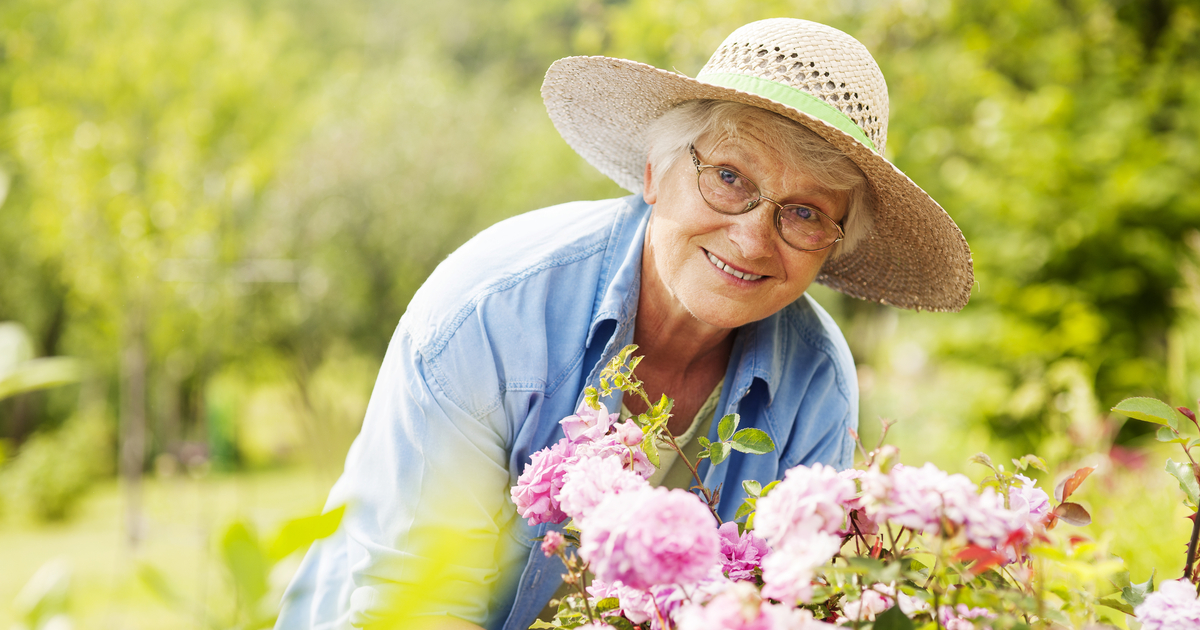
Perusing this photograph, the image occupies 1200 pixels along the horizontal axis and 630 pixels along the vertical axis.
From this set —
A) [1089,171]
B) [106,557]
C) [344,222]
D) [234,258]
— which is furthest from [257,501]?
[1089,171]

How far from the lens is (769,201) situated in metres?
1.57

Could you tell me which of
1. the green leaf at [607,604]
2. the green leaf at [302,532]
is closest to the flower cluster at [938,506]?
the green leaf at [607,604]

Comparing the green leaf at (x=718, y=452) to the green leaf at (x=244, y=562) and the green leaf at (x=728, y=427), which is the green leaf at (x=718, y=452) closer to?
the green leaf at (x=728, y=427)

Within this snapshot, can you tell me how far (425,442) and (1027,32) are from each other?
6012mm

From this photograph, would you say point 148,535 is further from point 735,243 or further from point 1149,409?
point 1149,409

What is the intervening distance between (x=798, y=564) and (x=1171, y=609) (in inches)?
18.7

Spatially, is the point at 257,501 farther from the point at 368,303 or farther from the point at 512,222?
the point at 512,222

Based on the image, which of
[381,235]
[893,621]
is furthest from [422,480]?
[381,235]

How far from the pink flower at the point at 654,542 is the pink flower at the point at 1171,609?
517 millimetres

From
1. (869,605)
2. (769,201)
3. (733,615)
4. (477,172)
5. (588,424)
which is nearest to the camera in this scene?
(733,615)

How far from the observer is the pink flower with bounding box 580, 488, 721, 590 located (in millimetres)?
779

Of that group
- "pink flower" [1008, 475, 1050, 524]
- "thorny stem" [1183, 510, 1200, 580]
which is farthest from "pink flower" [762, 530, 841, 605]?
"thorny stem" [1183, 510, 1200, 580]

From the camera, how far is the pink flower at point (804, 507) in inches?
31.2

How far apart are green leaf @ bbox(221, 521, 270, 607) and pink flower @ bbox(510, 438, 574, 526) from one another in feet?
2.15
